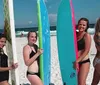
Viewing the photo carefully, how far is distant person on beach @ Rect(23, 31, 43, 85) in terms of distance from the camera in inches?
169

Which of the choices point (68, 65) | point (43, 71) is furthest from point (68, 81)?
point (43, 71)

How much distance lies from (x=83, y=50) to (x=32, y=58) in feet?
3.17

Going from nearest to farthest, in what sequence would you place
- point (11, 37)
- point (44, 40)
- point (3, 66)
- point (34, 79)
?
point (3, 66) < point (34, 79) < point (11, 37) < point (44, 40)

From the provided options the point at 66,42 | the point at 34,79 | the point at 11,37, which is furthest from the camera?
the point at 66,42

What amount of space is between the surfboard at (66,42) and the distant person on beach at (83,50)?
0.50 feet

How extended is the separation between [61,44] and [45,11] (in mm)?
746

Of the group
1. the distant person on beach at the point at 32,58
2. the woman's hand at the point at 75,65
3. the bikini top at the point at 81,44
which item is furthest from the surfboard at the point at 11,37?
the bikini top at the point at 81,44

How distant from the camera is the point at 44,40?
4984mm

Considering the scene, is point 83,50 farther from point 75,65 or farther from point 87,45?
point 75,65

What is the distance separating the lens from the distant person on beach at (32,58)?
4.29 meters

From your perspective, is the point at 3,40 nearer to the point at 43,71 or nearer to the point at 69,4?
the point at 43,71

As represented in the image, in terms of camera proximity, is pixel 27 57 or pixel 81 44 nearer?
pixel 27 57

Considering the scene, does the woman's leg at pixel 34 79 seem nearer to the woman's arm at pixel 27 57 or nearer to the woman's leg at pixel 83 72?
the woman's arm at pixel 27 57

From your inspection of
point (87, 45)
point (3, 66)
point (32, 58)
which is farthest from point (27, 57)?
point (87, 45)
